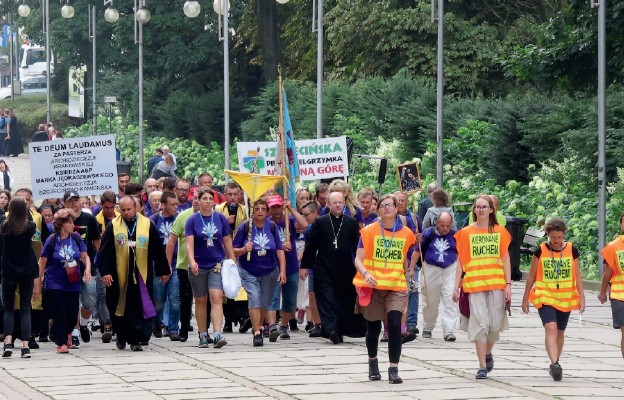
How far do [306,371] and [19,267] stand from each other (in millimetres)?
3397

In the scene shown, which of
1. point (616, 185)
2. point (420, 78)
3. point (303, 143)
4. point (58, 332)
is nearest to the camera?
point (58, 332)

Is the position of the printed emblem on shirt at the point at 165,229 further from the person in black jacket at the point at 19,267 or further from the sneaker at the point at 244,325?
the person in black jacket at the point at 19,267

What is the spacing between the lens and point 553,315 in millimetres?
14500

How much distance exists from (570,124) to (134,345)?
16.9m

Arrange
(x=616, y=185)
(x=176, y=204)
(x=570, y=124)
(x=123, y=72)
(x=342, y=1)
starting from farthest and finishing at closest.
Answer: (x=123, y=72)
(x=342, y=1)
(x=570, y=124)
(x=616, y=185)
(x=176, y=204)

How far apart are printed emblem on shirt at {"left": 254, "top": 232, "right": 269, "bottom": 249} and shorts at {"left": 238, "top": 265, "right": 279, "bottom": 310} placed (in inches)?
11.4

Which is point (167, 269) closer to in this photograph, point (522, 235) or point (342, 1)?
point (522, 235)

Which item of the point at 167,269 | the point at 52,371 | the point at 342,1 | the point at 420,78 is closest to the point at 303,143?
the point at 167,269

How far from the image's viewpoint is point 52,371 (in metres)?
15.5

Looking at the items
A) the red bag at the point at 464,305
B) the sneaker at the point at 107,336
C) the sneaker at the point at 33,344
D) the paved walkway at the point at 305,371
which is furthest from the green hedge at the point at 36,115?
the red bag at the point at 464,305

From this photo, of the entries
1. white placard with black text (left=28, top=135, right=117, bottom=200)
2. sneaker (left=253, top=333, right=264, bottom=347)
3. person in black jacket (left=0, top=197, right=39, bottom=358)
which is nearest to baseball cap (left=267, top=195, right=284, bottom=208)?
sneaker (left=253, top=333, right=264, bottom=347)

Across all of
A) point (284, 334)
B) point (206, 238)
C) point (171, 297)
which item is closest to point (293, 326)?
point (284, 334)

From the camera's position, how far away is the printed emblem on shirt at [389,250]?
47.0 feet

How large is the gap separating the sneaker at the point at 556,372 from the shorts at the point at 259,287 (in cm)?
400
